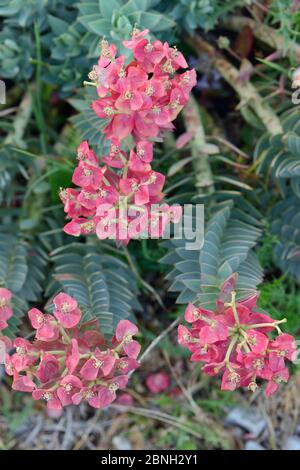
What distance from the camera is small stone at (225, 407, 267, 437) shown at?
2025mm

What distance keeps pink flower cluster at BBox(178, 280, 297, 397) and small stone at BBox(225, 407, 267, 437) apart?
2.39 feet

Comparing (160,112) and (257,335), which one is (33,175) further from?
(257,335)

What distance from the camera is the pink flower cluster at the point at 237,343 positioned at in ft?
4.21

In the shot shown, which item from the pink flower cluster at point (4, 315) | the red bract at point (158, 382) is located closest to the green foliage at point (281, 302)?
the red bract at point (158, 382)

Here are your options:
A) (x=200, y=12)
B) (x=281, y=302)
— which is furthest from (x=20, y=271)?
(x=200, y=12)

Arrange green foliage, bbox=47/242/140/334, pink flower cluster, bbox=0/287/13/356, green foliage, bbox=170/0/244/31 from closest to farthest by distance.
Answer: pink flower cluster, bbox=0/287/13/356
green foliage, bbox=47/242/140/334
green foliage, bbox=170/0/244/31

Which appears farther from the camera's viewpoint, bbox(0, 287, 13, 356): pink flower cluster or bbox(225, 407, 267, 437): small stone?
bbox(225, 407, 267, 437): small stone

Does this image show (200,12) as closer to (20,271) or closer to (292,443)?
(20,271)

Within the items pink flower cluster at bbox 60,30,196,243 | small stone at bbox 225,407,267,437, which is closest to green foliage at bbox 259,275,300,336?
small stone at bbox 225,407,267,437

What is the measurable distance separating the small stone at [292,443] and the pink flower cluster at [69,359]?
85cm

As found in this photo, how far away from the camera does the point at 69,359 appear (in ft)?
4.30

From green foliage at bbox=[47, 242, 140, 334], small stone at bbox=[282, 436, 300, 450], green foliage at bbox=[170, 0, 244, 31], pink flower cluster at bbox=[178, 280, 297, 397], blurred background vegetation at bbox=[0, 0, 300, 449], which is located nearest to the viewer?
pink flower cluster at bbox=[178, 280, 297, 397]

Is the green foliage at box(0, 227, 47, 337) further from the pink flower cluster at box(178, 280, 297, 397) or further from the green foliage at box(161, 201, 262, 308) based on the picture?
the pink flower cluster at box(178, 280, 297, 397)
